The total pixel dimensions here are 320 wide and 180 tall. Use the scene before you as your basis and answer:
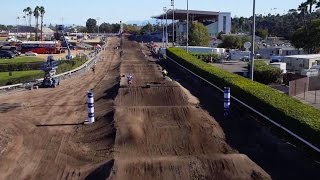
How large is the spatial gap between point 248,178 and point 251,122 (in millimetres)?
8075

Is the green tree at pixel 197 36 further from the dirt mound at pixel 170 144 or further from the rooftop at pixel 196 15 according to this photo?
the dirt mound at pixel 170 144

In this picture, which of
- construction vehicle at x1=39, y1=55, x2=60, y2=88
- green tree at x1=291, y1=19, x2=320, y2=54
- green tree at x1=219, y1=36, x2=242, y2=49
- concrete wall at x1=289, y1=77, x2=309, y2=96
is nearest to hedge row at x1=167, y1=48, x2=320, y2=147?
concrete wall at x1=289, y1=77, x2=309, y2=96

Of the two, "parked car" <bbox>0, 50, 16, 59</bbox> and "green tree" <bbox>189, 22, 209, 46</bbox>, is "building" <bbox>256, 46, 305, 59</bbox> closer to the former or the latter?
"green tree" <bbox>189, 22, 209, 46</bbox>

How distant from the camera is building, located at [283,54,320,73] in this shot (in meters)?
49.1

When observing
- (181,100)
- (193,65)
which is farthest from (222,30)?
(181,100)

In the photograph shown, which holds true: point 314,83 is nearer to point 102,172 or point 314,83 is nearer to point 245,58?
point 102,172

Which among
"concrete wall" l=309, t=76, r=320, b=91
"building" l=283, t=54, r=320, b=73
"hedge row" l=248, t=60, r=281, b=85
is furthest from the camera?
"building" l=283, t=54, r=320, b=73

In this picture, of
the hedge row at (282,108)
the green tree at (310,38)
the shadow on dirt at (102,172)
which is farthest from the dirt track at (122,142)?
the green tree at (310,38)

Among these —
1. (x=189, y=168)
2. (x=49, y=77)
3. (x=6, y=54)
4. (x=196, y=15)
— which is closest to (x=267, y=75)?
(x=49, y=77)

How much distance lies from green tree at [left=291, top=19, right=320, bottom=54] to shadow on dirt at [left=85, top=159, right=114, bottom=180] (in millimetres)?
65784

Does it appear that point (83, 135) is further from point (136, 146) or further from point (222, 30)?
point (222, 30)

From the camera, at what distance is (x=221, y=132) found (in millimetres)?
18453

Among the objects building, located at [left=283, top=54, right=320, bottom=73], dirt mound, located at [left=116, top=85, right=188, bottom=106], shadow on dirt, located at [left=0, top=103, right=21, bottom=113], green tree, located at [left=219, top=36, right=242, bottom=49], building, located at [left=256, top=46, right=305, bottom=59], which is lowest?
shadow on dirt, located at [left=0, top=103, right=21, bottom=113]

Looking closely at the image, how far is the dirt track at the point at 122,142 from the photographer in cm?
1288
